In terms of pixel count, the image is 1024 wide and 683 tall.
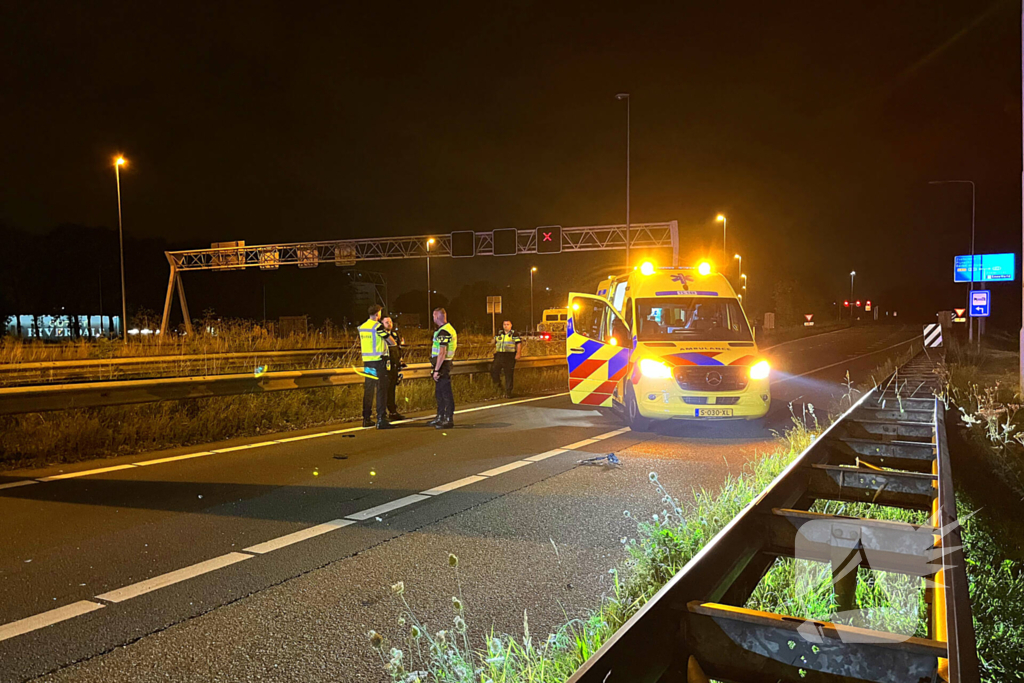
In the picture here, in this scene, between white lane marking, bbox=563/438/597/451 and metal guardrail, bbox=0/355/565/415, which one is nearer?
metal guardrail, bbox=0/355/565/415

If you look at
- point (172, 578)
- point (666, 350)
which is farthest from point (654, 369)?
point (172, 578)

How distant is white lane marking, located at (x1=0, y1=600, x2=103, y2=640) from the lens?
375 centimetres

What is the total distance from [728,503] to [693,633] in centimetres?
300

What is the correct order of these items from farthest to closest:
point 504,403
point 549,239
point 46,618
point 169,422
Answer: point 549,239
point 504,403
point 169,422
point 46,618

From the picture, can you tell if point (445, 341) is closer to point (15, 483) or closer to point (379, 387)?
point (379, 387)

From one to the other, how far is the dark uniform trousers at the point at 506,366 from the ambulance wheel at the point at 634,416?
516 cm

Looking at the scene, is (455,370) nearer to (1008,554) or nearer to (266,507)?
(266,507)

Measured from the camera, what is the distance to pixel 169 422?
10.1 m

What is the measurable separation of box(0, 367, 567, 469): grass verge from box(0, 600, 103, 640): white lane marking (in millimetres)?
5096

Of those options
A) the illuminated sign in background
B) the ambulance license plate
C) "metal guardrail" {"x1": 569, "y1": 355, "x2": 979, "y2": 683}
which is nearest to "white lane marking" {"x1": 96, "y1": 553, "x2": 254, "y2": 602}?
"metal guardrail" {"x1": 569, "y1": 355, "x2": 979, "y2": 683}

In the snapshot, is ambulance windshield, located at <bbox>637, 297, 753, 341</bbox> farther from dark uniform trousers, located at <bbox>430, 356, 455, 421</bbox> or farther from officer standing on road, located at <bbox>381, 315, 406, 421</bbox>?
officer standing on road, located at <bbox>381, 315, 406, 421</bbox>

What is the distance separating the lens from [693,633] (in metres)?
2.26

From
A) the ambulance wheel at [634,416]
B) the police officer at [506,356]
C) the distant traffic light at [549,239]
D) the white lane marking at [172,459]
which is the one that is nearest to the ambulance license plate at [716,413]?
the ambulance wheel at [634,416]

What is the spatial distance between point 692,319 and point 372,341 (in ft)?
16.6
